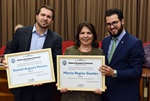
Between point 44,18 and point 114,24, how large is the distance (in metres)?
0.75

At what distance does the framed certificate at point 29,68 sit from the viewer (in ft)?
8.24

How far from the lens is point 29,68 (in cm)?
255

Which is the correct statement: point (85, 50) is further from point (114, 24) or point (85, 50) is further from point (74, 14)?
point (74, 14)

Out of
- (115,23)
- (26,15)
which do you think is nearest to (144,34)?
(26,15)

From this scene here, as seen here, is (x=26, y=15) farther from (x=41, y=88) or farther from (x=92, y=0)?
→ (x=41, y=88)

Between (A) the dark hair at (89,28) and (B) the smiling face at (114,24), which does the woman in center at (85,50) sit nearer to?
(A) the dark hair at (89,28)

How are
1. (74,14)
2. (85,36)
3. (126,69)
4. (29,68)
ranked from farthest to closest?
(74,14) < (29,68) < (85,36) < (126,69)

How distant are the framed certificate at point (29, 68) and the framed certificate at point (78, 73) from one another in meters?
0.13

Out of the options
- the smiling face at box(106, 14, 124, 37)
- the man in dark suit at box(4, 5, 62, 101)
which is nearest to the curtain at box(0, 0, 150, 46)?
the man in dark suit at box(4, 5, 62, 101)

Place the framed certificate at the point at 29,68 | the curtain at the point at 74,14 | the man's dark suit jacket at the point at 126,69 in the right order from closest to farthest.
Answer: the man's dark suit jacket at the point at 126,69, the framed certificate at the point at 29,68, the curtain at the point at 74,14

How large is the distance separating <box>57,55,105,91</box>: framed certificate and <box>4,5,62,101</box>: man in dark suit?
193mm

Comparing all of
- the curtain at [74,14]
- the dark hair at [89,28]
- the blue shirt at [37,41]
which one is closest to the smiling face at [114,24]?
the dark hair at [89,28]

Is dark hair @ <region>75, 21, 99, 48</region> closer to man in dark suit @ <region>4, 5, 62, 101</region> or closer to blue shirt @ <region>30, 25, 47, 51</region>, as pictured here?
man in dark suit @ <region>4, 5, 62, 101</region>

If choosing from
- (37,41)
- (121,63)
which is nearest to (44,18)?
(37,41)
